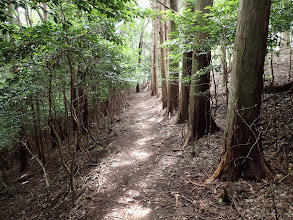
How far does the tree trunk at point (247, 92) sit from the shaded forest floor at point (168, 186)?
0.30 m

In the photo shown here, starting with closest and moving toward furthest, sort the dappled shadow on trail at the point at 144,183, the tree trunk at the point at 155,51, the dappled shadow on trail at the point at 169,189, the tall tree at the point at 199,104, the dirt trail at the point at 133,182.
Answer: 1. the dappled shadow on trail at the point at 169,189
2. the dappled shadow on trail at the point at 144,183
3. the dirt trail at the point at 133,182
4. the tall tree at the point at 199,104
5. the tree trunk at the point at 155,51

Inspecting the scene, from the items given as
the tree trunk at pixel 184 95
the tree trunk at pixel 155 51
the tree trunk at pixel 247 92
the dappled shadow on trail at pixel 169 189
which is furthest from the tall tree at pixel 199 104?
the tree trunk at pixel 155 51

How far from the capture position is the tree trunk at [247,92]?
9.36 feet

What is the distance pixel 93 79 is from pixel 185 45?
4.35 meters

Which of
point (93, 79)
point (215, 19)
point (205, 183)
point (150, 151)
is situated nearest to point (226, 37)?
point (215, 19)

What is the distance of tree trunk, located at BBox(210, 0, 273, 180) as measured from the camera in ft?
9.36

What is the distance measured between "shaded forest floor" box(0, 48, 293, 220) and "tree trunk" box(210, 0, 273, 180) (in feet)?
0.99

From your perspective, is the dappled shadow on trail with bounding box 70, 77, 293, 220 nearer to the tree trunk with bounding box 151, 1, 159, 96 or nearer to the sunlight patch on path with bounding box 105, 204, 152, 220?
the sunlight patch on path with bounding box 105, 204, 152, 220

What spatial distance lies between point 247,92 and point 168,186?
2.77 meters

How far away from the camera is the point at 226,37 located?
13.3ft

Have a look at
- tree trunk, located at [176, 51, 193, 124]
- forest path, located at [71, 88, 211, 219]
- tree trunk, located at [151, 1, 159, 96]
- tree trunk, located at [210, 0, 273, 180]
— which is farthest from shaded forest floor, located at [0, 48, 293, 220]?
tree trunk, located at [151, 1, 159, 96]

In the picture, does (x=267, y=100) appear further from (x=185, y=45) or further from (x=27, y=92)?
(x=27, y=92)

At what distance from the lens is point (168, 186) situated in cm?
390

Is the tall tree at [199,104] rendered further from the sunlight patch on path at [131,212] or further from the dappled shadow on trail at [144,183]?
the sunlight patch on path at [131,212]
